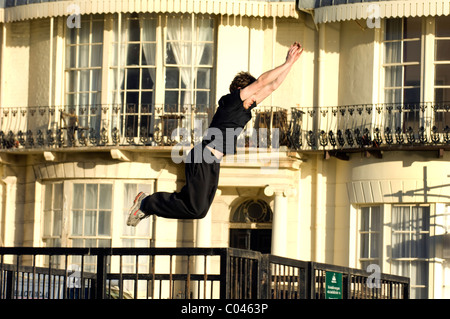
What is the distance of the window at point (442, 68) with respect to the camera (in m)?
29.7

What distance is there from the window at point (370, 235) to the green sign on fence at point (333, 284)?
1477 cm

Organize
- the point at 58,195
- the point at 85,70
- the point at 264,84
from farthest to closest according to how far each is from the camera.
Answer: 1. the point at 58,195
2. the point at 85,70
3. the point at 264,84

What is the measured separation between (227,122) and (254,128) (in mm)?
17890

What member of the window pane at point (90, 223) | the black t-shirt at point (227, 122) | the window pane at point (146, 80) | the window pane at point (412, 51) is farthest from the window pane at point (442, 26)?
the black t-shirt at point (227, 122)

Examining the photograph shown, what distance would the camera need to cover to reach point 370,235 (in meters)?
30.5

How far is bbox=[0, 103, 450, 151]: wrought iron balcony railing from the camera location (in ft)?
97.7

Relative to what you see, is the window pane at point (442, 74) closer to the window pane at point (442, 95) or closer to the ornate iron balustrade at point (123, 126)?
the window pane at point (442, 95)

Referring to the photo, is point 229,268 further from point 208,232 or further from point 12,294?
point 208,232

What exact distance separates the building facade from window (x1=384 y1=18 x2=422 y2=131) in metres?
0.03

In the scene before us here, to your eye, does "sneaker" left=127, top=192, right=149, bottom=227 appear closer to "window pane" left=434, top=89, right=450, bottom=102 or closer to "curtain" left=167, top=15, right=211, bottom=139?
"window pane" left=434, top=89, right=450, bottom=102

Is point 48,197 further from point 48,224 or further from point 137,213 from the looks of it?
point 137,213
